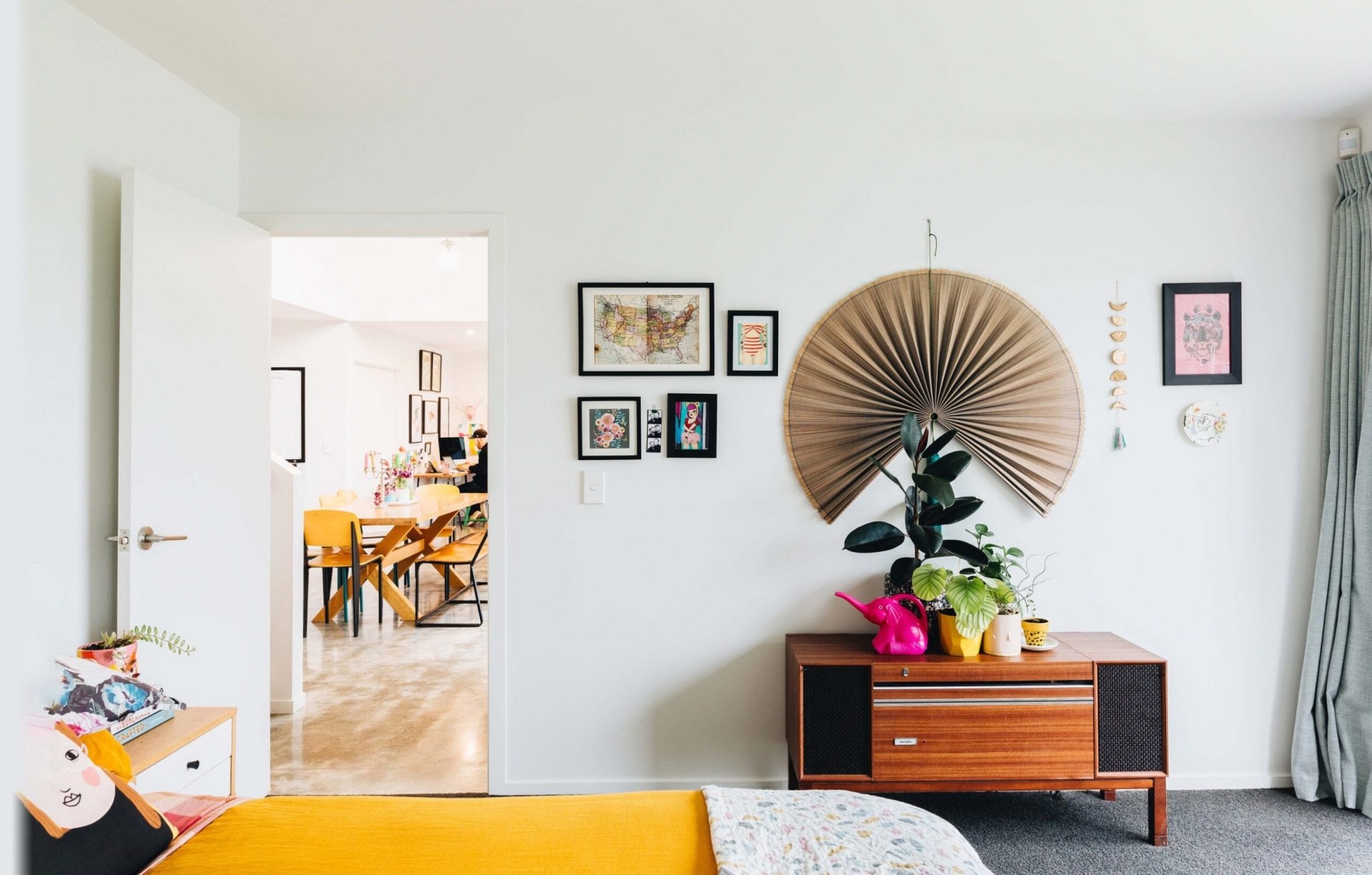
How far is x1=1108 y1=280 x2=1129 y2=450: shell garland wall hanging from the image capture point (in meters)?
2.79

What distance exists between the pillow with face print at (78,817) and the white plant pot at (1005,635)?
237 centimetres

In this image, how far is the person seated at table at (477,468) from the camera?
26.9ft

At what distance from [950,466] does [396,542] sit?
12.8ft

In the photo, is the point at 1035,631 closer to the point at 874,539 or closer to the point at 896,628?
the point at 896,628

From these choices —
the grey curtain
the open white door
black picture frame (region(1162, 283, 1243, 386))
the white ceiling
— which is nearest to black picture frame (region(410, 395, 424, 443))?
the open white door

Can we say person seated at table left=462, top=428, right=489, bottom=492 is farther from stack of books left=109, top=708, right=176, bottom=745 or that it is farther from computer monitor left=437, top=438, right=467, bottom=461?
stack of books left=109, top=708, right=176, bottom=745

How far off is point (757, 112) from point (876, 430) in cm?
130

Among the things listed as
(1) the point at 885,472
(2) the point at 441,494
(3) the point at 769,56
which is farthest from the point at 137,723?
Result: (2) the point at 441,494

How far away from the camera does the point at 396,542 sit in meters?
5.01

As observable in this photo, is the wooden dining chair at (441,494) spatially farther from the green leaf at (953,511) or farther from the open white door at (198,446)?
the green leaf at (953,511)

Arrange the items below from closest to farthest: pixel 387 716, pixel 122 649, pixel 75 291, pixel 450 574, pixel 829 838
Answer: pixel 829 838 → pixel 122 649 → pixel 75 291 → pixel 387 716 → pixel 450 574

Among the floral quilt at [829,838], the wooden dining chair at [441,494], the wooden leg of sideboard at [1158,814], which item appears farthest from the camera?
the wooden dining chair at [441,494]

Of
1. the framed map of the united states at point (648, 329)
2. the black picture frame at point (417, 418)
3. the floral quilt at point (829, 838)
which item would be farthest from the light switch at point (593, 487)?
the black picture frame at point (417, 418)

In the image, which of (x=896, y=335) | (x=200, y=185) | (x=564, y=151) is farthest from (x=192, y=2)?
(x=896, y=335)
